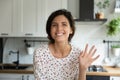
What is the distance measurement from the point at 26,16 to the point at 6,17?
0.32 meters

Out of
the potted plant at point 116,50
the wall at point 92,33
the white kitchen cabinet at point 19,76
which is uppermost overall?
the wall at point 92,33

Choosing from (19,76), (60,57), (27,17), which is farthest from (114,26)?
(60,57)

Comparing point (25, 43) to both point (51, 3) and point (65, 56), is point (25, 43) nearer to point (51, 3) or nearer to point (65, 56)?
point (51, 3)

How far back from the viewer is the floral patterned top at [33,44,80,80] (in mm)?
1357

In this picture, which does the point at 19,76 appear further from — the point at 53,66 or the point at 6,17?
the point at 53,66

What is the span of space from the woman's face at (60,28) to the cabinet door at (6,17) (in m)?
1.86

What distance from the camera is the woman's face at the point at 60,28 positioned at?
53.1 inches

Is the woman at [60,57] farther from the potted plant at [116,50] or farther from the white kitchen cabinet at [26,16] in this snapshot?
the potted plant at [116,50]

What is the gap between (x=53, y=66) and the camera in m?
1.36

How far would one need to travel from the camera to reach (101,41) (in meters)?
3.39

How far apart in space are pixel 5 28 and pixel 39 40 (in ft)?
2.03

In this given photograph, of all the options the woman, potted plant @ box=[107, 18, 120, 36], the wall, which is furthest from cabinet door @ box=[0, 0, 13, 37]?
the woman

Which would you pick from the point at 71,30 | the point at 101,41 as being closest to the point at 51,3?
the point at 101,41

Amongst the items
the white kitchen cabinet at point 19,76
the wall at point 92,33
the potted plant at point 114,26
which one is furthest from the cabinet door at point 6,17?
the potted plant at point 114,26
